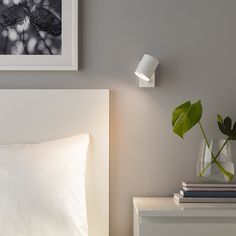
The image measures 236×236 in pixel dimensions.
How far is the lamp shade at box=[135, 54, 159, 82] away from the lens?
7.17ft

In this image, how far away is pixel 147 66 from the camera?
2.19 m

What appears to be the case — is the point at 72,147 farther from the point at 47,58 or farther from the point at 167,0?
the point at 167,0

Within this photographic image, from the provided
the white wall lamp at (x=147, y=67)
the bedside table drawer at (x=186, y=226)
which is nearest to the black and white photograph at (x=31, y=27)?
the white wall lamp at (x=147, y=67)

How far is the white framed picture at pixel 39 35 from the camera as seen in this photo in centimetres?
232

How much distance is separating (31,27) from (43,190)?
2.71 ft

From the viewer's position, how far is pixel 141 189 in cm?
232

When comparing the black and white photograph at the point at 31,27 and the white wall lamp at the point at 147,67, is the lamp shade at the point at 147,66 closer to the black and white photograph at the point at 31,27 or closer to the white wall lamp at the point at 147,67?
the white wall lamp at the point at 147,67

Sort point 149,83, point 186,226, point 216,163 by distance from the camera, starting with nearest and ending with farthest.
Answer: point 186,226, point 216,163, point 149,83

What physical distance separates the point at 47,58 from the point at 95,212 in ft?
2.51

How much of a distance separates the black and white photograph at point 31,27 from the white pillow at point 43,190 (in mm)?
490

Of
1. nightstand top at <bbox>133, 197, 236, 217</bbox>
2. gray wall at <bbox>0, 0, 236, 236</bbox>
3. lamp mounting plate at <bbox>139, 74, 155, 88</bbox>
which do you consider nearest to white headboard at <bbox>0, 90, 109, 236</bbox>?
gray wall at <bbox>0, 0, 236, 236</bbox>

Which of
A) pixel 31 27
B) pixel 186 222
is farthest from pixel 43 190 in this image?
pixel 31 27

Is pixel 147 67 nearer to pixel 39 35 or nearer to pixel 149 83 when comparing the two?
pixel 149 83

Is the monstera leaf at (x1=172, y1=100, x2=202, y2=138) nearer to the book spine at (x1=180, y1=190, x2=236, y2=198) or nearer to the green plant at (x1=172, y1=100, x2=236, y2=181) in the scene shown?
the green plant at (x1=172, y1=100, x2=236, y2=181)
